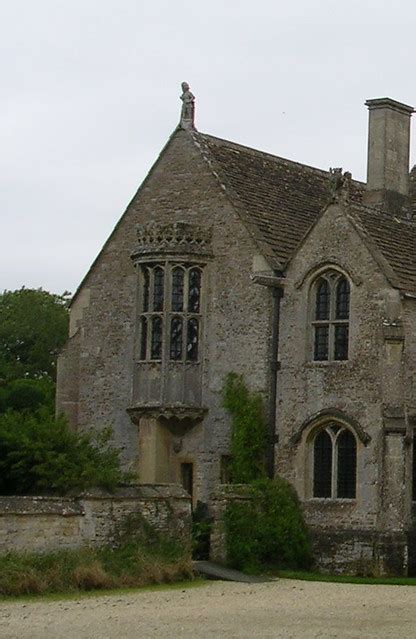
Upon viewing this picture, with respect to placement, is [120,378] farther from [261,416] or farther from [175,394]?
[261,416]

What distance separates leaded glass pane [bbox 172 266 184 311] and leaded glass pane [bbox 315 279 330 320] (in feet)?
11.6

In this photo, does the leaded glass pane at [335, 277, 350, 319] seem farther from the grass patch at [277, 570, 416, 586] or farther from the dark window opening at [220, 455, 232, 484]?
the grass patch at [277, 570, 416, 586]

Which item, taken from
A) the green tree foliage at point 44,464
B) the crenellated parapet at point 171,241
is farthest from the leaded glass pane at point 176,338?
the green tree foliage at point 44,464

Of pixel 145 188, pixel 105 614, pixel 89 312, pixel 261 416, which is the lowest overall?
pixel 105 614

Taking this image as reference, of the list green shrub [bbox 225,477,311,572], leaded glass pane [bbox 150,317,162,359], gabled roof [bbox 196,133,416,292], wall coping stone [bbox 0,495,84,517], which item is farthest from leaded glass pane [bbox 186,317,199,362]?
wall coping stone [bbox 0,495,84,517]

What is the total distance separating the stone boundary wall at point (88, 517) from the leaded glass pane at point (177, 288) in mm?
6613

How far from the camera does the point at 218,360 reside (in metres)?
35.2

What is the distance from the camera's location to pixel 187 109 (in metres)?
37.4

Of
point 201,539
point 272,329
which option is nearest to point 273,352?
point 272,329

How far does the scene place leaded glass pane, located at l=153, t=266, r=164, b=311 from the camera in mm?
35219

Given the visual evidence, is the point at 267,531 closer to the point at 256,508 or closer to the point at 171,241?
the point at 256,508

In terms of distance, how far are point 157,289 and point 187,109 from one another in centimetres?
523

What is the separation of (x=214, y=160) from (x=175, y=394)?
625 cm

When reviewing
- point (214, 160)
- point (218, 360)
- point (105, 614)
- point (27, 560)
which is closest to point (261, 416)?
point (218, 360)
